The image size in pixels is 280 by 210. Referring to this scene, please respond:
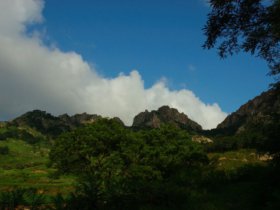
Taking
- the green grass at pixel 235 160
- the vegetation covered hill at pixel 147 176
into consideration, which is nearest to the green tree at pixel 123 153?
the vegetation covered hill at pixel 147 176

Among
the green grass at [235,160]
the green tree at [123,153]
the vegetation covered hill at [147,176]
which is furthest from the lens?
the green tree at [123,153]

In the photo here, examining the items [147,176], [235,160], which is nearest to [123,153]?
[147,176]

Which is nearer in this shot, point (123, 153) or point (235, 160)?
point (123, 153)

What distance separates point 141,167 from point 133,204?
51.0 meters

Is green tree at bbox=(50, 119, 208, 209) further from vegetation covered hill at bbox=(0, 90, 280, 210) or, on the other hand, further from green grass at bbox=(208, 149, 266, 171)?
green grass at bbox=(208, 149, 266, 171)

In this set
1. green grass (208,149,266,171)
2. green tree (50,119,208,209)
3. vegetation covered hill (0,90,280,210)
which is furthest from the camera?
green tree (50,119,208,209)

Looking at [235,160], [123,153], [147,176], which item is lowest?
[147,176]

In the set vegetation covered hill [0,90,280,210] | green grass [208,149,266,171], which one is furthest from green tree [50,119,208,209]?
→ green grass [208,149,266,171]

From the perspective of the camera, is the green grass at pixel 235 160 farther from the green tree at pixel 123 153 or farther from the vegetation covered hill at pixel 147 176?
the vegetation covered hill at pixel 147 176

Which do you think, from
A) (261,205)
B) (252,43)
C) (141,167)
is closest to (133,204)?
(261,205)

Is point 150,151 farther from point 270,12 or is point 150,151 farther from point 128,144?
point 270,12

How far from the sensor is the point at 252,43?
2105 cm

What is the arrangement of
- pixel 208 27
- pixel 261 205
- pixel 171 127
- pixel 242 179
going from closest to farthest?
pixel 261 205 < pixel 208 27 < pixel 242 179 < pixel 171 127

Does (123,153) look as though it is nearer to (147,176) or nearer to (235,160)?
(147,176)
